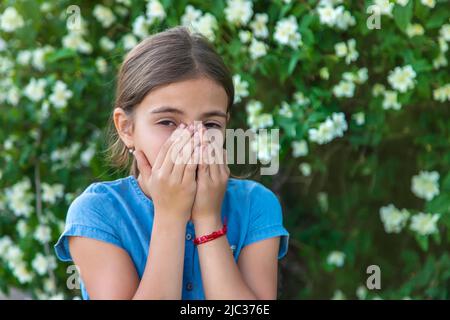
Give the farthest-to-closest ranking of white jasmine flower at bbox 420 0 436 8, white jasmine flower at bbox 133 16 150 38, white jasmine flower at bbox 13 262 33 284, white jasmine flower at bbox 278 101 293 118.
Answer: white jasmine flower at bbox 13 262 33 284
white jasmine flower at bbox 133 16 150 38
white jasmine flower at bbox 278 101 293 118
white jasmine flower at bbox 420 0 436 8

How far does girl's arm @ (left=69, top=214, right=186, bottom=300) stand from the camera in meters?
1.83

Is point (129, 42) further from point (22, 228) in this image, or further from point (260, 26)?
point (22, 228)

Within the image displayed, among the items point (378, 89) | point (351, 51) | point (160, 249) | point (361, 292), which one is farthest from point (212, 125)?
point (361, 292)

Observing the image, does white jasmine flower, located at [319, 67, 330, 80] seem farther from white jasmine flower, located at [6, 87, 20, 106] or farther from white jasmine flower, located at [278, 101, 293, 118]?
white jasmine flower, located at [6, 87, 20, 106]

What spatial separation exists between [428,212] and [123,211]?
1.17 meters

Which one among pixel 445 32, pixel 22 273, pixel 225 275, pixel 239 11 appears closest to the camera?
pixel 225 275

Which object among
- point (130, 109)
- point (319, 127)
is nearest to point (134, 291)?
point (130, 109)

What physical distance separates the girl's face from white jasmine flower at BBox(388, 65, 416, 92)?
869 millimetres

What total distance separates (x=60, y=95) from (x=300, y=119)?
981 millimetres

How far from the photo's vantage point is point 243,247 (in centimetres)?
205

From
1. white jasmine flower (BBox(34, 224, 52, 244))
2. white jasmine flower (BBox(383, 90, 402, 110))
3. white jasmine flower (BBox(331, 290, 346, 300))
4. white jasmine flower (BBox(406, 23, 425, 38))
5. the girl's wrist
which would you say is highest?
white jasmine flower (BBox(406, 23, 425, 38))

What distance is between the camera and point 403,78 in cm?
266

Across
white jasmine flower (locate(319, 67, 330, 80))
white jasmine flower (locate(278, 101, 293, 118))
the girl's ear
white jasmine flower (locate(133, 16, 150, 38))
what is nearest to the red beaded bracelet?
the girl's ear
